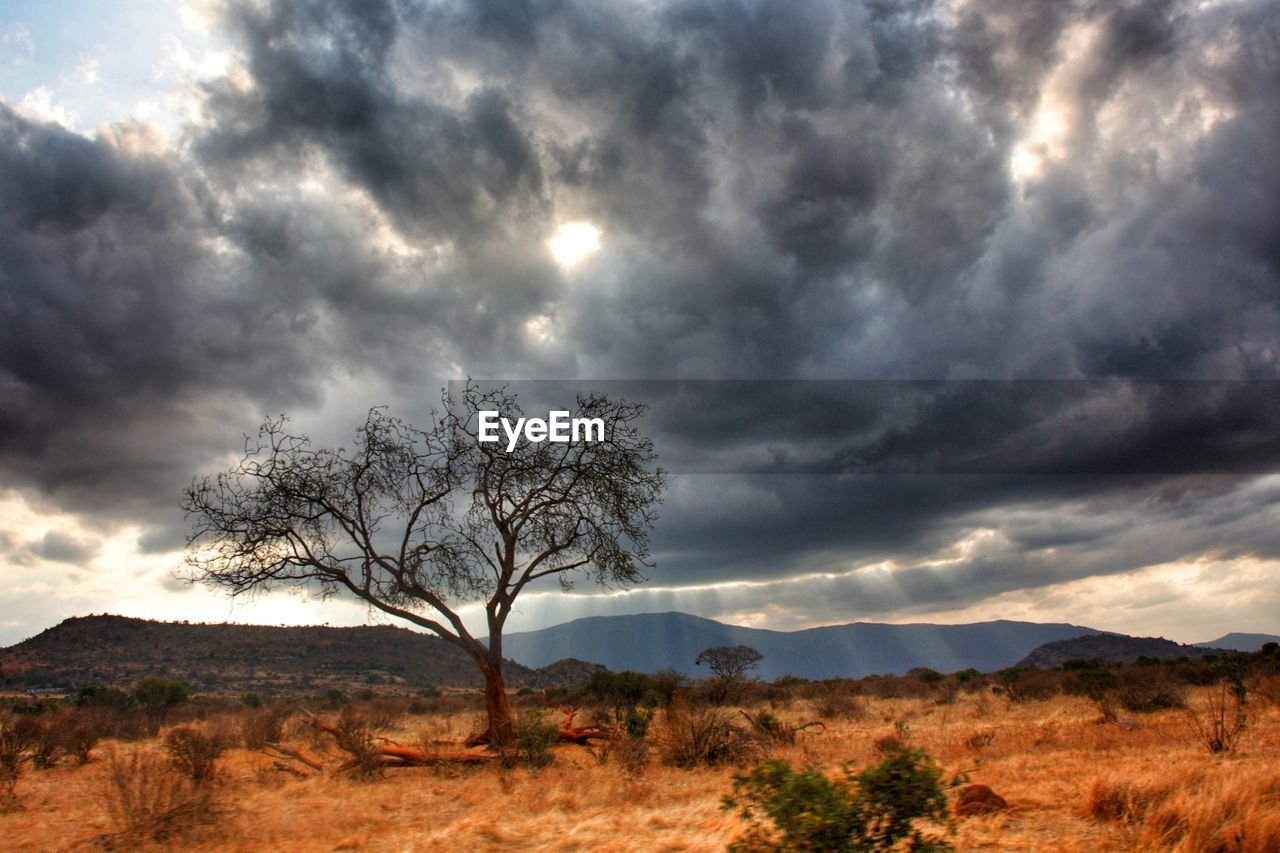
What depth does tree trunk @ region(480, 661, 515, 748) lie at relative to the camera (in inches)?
602

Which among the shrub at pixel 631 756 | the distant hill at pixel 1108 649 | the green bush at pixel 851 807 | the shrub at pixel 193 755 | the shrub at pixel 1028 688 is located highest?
the green bush at pixel 851 807

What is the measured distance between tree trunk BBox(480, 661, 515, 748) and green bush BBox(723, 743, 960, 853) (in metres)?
10.5

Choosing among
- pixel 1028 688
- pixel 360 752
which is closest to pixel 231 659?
pixel 360 752

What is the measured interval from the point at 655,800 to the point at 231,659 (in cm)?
8631

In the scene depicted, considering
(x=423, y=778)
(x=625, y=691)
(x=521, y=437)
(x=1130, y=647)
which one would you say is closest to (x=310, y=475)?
(x=521, y=437)

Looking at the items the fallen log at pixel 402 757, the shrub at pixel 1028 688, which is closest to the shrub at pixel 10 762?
the fallen log at pixel 402 757

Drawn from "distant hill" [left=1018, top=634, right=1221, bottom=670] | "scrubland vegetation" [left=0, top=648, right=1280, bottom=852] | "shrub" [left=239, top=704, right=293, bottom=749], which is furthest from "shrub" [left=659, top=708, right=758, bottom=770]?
"distant hill" [left=1018, top=634, right=1221, bottom=670]

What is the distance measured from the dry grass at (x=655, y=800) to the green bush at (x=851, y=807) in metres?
1.18

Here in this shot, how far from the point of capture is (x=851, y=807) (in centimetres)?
534

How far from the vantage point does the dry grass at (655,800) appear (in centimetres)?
654

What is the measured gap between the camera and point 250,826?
30.4ft

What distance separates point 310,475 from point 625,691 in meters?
12.8

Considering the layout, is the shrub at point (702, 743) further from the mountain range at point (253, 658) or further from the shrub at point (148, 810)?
the mountain range at point (253, 658)

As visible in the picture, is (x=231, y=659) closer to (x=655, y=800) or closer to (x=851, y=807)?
(x=655, y=800)
